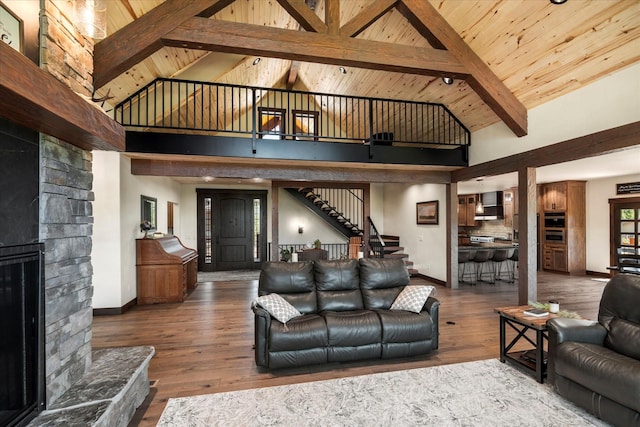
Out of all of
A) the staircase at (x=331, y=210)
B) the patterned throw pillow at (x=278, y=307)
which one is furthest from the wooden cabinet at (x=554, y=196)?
the patterned throw pillow at (x=278, y=307)

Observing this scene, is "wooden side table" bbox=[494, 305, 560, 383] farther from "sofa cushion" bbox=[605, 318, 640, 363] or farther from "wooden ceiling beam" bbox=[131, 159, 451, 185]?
"wooden ceiling beam" bbox=[131, 159, 451, 185]

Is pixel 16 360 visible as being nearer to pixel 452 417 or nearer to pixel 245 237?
pixel 452 417

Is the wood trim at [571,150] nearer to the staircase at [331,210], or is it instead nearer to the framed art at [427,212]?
the framed art at [427,212]

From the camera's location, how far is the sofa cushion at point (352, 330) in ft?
9.91

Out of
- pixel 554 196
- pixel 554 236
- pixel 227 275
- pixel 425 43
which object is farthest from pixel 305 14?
pixel 554 236

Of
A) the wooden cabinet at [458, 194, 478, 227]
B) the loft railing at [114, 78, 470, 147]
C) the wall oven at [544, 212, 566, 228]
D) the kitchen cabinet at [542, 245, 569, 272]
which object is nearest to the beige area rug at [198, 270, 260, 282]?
the loft railing at [114, 78, 470, 147]

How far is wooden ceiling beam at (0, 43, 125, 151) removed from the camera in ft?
4.28

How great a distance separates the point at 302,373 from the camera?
2.96 meters

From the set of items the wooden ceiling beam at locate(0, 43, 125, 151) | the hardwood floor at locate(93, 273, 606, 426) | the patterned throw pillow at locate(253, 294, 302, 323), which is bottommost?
the hardwood floor at locate(93, 273, 606, 426)

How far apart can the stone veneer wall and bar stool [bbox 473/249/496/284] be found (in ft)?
23.6

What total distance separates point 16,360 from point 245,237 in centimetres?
734

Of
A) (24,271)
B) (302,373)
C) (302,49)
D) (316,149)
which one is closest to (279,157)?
(316,149)

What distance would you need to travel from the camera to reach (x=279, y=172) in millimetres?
5660

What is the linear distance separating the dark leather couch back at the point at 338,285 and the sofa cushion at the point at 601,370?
187 cm
